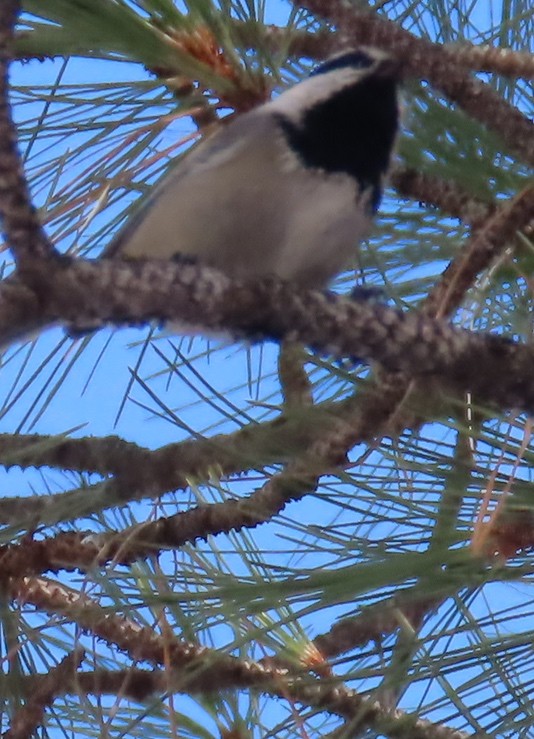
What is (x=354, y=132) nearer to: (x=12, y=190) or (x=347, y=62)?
(x=347, y=62)

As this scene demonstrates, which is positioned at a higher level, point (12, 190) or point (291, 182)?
point (291, 182)

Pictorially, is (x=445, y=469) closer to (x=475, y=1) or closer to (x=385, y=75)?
(x=385, y=75)

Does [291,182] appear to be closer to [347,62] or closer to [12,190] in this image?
[347,62]

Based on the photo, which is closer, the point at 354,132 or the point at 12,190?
the point at 12,190

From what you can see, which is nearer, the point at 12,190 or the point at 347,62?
the point at 12,190

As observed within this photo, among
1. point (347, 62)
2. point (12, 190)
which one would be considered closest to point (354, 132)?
point (347, 62)

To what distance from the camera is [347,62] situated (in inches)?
29.7

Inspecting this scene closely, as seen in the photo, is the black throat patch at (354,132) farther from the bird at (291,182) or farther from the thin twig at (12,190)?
the thin twig at (12,190)

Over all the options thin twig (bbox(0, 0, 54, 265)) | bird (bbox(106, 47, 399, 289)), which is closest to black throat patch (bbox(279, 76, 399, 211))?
bird (bbox(106, 47, 399, 289))

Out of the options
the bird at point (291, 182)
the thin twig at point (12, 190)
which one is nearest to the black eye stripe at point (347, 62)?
the bird at point (291, 182)

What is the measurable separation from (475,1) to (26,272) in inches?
21.1

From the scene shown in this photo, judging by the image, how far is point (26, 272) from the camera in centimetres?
44

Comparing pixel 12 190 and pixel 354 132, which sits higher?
pixel 354 132

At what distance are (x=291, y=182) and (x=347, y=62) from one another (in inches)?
4.6
